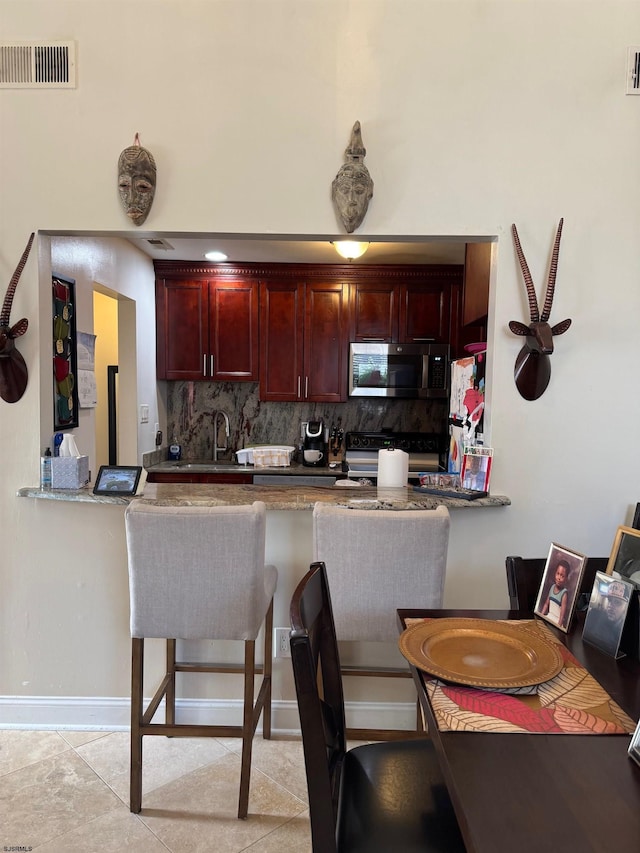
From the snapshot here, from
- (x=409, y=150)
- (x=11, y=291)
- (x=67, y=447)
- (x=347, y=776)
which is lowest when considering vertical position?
(x=347, y=776)

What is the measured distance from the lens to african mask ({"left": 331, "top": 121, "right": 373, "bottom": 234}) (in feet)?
6.48

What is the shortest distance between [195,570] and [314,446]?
2710 mm

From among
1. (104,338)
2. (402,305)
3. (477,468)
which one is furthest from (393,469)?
(104,338)

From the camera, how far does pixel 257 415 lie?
456 centimetres

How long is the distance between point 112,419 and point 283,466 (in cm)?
127

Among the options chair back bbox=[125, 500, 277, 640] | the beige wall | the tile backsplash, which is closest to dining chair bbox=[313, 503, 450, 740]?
chair back bbox=[125, 500, 277, 640]

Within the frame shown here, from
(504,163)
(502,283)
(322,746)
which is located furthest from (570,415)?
(322,746)

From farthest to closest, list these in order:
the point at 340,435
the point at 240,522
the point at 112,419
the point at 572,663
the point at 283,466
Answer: the point at 340,435
the point at 283,466
the point at 112,419
the point at 240,522
the point at 572,663

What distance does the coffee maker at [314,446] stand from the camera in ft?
13.8

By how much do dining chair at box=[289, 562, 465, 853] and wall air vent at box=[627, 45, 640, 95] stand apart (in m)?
2.07

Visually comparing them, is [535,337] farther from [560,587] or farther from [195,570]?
[195,570]

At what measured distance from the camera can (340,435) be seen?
14.8 feet

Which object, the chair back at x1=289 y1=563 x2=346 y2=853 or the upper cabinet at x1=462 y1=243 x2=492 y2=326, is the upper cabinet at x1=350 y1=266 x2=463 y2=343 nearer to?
the upper cabinet at x1=462 y1=243 x2=492 y2=326

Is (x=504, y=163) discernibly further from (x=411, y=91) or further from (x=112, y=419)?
(x=112, y=419)
